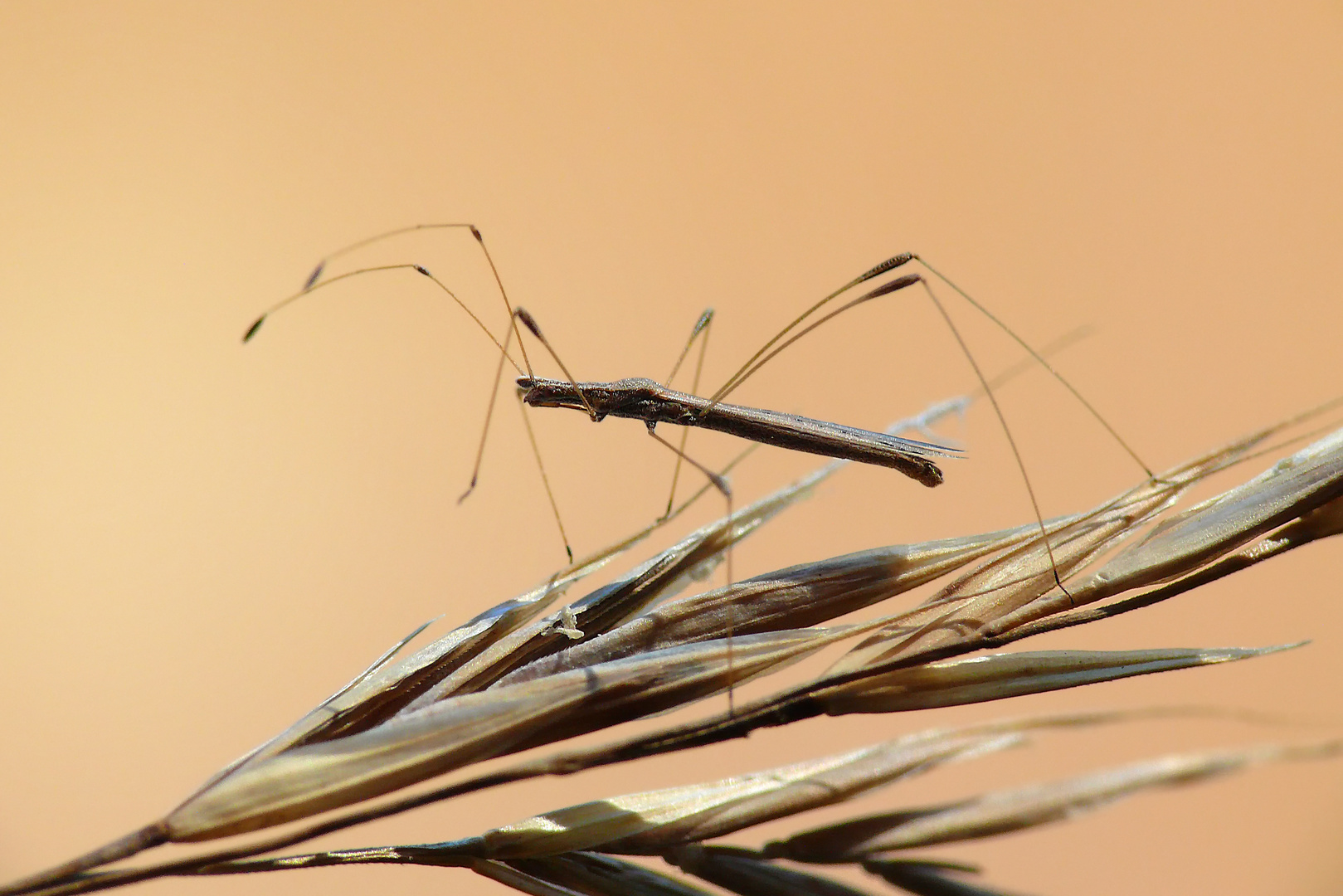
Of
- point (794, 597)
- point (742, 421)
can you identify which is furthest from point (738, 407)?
point (794, 597)

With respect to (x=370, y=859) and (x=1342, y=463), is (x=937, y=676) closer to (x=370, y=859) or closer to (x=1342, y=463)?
(x=1342, y=463)

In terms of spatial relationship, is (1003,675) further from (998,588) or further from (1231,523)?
(1231,523)

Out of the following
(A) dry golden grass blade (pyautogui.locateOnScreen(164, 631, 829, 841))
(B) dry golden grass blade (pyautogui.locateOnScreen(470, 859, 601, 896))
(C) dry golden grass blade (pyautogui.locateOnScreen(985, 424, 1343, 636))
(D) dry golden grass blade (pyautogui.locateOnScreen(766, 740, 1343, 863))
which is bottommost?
(D) dry golden grass blade (pyautogui.locateOnScreen(766, 740, 1343, 863))

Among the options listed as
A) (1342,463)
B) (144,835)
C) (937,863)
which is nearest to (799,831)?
(937,863)

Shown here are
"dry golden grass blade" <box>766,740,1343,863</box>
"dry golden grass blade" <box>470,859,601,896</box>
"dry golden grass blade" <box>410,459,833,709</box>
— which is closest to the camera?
"dry golden grass blade" <box>766,740,1343,863</box>

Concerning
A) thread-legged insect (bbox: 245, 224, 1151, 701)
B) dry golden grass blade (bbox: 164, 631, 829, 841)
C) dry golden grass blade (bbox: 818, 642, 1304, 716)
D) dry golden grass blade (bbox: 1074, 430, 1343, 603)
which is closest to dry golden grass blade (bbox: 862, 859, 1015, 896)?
dry golden grass blade (bbox: 818, 642, 1304, 716)

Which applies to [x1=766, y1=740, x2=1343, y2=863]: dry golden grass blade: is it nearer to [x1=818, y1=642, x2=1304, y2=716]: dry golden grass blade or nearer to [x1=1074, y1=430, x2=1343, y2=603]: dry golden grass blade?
[x1=818, y1=642, x2=1304, y2=716]: dry golden grass blade

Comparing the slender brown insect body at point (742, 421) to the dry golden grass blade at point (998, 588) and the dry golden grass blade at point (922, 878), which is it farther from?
the dry golden grass blade at point (922, 878)
